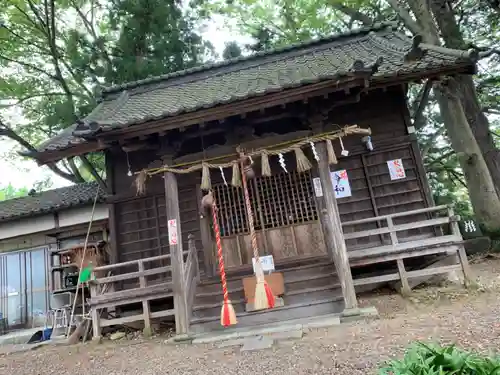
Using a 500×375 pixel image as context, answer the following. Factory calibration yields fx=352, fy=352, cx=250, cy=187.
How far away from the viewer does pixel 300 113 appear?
7.07 m

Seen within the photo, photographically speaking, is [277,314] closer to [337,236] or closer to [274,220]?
[337,236]

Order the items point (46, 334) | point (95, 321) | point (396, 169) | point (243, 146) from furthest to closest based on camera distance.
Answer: point (46, 334)
point (396, 169)
point (243, 146)
point (95, 321)

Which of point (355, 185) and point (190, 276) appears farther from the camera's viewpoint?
point (355, 185)

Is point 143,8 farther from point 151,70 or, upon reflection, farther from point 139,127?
point 139,127

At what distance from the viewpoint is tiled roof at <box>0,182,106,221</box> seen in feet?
36.9

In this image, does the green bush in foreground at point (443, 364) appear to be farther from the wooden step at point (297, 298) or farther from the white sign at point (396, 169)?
the white sign at point (396, 169)

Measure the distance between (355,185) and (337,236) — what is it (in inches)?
94.1

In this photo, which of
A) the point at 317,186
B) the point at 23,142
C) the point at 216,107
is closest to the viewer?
the point at 216,107

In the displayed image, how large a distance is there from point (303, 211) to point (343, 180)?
117cm

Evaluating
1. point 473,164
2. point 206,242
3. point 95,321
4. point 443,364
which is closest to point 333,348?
point 443,364

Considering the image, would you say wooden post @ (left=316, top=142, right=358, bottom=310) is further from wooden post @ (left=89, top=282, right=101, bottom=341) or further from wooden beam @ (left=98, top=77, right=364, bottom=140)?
wooden post @ (left=89, top=282, right=101, bottom=341)

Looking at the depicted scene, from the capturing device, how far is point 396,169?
26.4 ft

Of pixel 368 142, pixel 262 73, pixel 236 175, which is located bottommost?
pixel 236 175

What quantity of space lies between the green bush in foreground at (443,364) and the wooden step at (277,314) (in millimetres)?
3614
